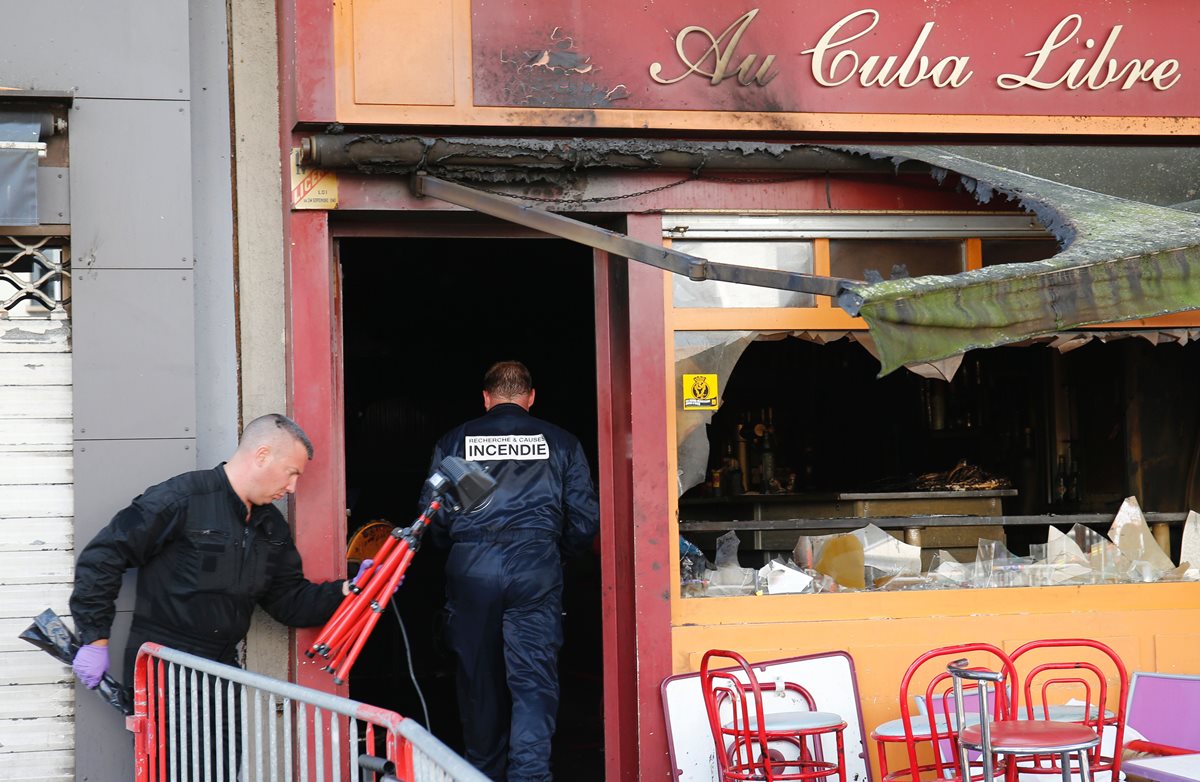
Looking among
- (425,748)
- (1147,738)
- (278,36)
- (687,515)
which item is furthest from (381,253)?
(425,748)

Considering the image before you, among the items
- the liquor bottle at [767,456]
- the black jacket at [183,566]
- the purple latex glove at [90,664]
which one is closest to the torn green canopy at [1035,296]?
the black jacket at [183,566]

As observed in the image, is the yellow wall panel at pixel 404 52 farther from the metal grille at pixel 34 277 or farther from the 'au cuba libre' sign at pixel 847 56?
the metal grille at pixel 34 277

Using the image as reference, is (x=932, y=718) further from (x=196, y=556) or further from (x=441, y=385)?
(x=441, y=385)

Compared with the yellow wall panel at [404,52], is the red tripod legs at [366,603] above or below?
below

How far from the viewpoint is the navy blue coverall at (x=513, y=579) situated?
6605 mm

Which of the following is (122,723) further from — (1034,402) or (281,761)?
(1034,402)

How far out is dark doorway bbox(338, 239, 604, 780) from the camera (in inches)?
403

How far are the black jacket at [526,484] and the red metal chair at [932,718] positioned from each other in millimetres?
1777

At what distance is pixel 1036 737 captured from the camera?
464 cm

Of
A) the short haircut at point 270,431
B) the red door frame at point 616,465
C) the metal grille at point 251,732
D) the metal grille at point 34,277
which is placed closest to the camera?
the metal grille at point 251,732

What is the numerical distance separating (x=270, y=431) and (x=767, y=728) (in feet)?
7.89

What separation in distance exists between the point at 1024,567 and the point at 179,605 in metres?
4.16

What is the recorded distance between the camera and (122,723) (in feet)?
19.2

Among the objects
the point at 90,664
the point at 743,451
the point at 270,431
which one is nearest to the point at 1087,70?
the point at 743,451
